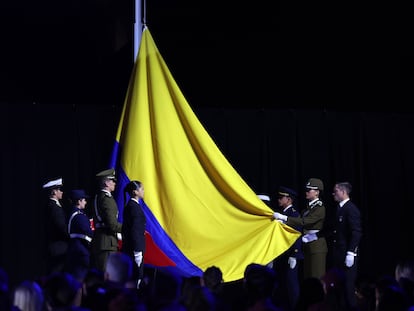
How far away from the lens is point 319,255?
8875 mm

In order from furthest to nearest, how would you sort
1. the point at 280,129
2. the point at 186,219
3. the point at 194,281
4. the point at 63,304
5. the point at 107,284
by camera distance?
the point at 280,129 < the point at 186,219 < the point at 194,281 < the point at 107,284 < the point at 63,304

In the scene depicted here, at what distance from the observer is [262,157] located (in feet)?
33.1

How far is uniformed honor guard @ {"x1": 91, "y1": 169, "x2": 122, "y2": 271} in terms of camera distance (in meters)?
8.20

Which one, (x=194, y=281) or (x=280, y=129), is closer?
(x=194, y=281)

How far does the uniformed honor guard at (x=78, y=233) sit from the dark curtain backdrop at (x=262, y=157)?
81cm

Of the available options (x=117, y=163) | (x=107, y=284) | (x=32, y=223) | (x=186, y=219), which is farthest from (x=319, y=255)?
(x=107, y=284)

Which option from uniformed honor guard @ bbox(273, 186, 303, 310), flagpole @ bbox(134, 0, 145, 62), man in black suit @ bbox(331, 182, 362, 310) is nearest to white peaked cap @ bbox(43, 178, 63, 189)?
flagpole @ bbox(134, 0, 145, 62)

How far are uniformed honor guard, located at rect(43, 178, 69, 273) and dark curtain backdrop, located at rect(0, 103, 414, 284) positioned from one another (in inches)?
23.8

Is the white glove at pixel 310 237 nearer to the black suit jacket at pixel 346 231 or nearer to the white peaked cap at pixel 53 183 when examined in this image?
the black suit jacket at pixel 346 231

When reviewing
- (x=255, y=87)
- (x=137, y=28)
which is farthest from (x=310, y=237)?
(x=137, y=28)

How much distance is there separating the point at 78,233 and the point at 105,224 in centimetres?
52

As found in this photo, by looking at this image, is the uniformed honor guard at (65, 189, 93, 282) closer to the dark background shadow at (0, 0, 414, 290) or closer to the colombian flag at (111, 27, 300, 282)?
the colombian flag at (111, 27, 300, 282)

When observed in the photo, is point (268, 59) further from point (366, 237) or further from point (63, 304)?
point (63, 304)

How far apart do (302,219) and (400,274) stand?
363 centimetres
